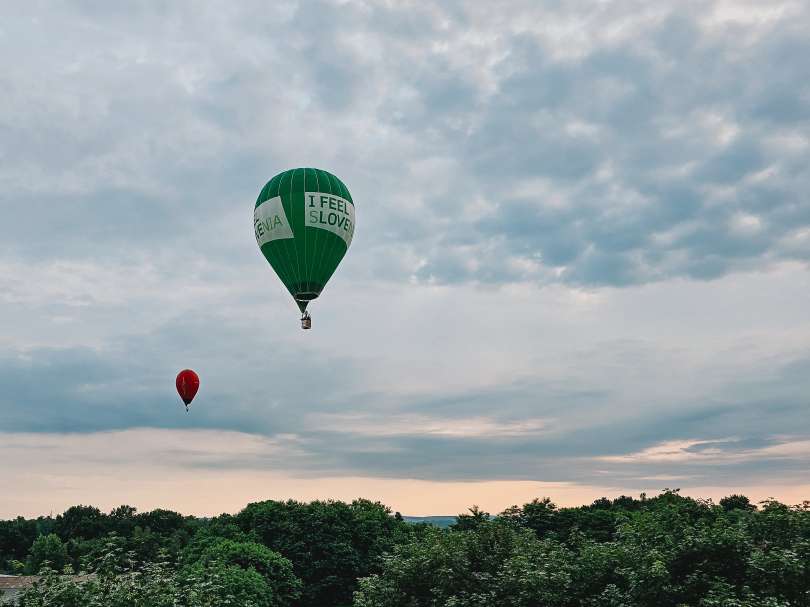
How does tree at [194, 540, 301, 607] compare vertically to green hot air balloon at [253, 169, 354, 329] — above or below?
below

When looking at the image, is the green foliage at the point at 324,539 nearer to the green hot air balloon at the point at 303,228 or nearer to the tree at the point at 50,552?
the tree at the point at 50,552

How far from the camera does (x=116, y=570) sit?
26172mm

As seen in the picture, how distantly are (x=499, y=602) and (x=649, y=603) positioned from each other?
5759 millimetres

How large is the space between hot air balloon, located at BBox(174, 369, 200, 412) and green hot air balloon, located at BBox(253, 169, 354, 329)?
13.4 m

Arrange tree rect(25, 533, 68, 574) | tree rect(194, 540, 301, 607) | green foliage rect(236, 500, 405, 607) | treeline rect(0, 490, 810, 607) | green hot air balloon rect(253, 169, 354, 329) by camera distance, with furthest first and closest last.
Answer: tree rect(25, 533, 68, 574) → green foliage rect(236, 500, 405, 607) → tree rect(194, 540, 301, 607) → green hot air balloon rect(253, 169, 354, 329) → treeline rect(0, 490, 810, 607)

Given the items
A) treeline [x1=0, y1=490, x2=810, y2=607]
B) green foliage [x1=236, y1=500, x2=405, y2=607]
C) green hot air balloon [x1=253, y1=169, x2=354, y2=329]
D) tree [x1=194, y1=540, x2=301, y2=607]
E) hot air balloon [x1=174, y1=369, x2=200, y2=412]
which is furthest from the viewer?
green foliage [x1=236, y1=500, x2=405, y2=607]

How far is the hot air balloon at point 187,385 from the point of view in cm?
5059

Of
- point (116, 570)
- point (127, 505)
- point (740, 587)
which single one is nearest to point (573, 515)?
point (740, 587)

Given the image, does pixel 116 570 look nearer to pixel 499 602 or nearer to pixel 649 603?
pixel 499 602

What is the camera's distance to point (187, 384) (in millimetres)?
50906

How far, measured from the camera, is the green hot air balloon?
134 ft

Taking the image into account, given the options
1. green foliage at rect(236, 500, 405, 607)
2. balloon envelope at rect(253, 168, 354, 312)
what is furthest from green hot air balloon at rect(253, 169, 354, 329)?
green foliage at rect(236, 500, 405, 607)

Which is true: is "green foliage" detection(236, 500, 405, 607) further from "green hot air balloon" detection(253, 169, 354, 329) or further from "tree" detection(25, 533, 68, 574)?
"green hot air balloon" detection(253, 169, 354, 329)

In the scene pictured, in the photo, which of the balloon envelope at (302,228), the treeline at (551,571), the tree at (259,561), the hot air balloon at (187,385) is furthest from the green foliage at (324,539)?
the balloon envelope at (302,228)
